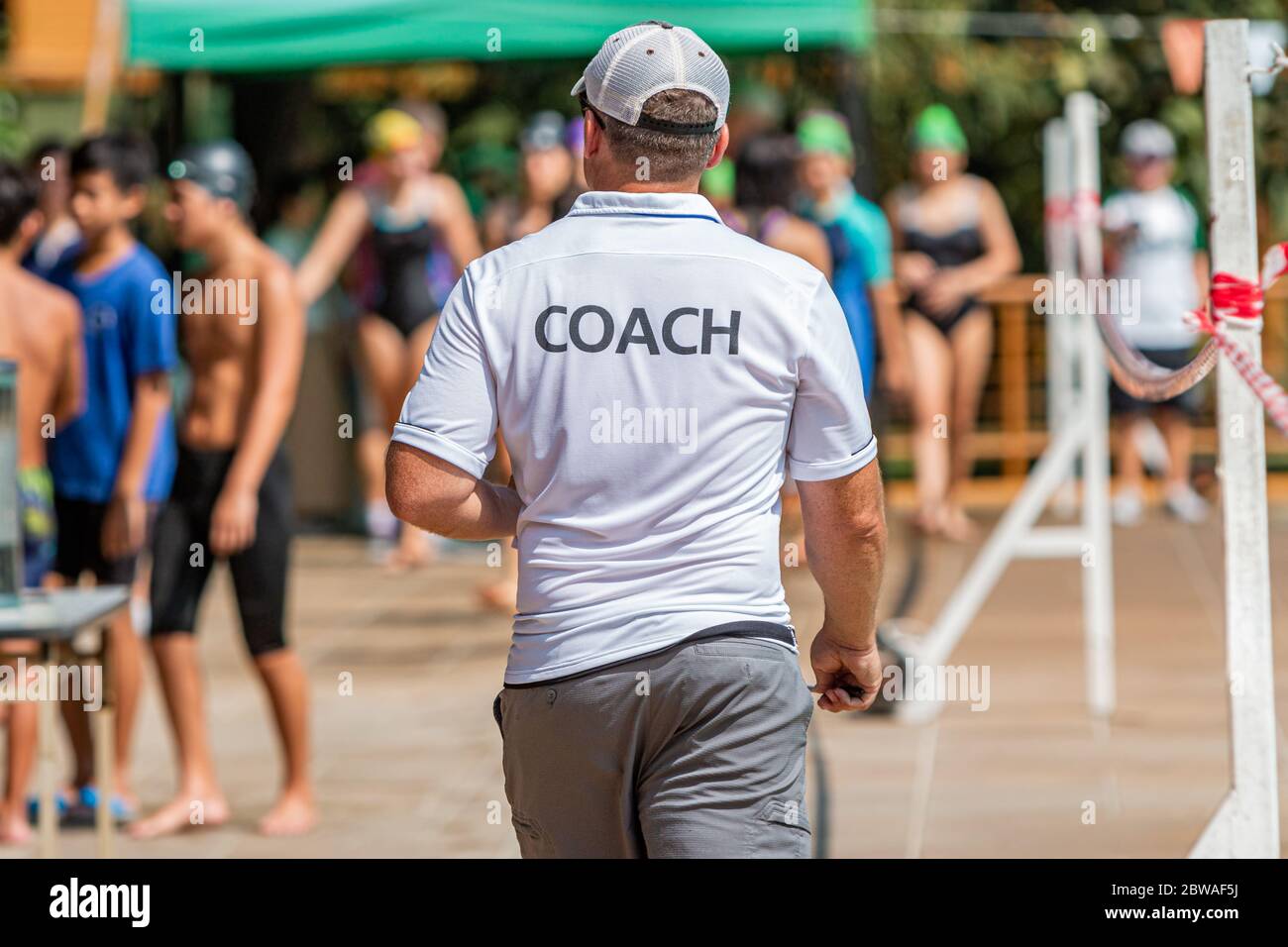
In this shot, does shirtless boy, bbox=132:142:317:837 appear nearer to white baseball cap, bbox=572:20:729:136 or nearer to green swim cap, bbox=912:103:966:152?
white baseball cap, bbox=572:20:729:136

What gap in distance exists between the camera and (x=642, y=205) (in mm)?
2951

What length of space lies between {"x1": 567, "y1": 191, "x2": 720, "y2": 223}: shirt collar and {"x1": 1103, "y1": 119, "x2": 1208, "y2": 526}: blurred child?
8.46 m

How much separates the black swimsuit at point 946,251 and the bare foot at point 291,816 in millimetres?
5877

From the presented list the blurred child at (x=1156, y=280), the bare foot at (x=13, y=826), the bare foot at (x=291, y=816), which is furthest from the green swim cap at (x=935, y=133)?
the bare foot at (x=13, y=826)

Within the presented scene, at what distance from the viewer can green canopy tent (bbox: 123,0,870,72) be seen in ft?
32.4

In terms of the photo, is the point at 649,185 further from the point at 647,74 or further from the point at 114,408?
the point at 114,408

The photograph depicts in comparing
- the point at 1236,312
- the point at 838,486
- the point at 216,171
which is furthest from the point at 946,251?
the point at 838,486

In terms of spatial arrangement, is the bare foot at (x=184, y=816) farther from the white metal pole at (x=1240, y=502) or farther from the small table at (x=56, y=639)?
the white metal pole at (x=1240, y=502)

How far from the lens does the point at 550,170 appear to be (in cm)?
952

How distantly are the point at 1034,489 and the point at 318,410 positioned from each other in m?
6.52

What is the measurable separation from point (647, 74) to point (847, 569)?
2.54 feet

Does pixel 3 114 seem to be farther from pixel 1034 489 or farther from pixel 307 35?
pixel 1034 489

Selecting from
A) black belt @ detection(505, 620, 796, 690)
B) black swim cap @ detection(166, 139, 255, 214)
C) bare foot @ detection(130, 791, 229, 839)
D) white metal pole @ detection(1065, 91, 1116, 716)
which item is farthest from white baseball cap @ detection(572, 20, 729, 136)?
white metal pole @ detection(1065, 91, 1116, 716)

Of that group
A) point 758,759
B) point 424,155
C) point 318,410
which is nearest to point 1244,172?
point 758,759
